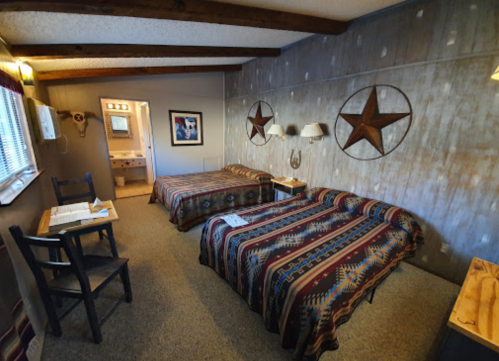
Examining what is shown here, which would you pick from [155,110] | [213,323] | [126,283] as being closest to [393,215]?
[213,323]

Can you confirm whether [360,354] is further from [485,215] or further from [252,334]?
[485,215]

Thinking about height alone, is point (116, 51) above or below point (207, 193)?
above

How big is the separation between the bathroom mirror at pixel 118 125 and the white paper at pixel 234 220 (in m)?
4.53

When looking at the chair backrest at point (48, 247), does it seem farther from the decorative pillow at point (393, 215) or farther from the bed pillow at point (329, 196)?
the decorative pillow at point (393, 215)

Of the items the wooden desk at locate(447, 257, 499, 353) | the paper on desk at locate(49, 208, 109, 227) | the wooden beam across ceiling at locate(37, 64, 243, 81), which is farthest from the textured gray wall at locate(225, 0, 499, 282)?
the paper on desk at locate(49, 208, 109, 227)

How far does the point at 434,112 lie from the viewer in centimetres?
205

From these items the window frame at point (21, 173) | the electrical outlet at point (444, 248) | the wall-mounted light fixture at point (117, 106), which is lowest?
the electrical outlet at point (444, 248)

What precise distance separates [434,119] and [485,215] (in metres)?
1.02

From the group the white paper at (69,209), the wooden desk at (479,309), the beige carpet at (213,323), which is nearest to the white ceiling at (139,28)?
the white paper at (69,209)

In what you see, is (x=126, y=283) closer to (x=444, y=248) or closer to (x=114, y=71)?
(x=444, y=248)

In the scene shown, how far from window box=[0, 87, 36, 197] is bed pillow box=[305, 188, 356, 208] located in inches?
121

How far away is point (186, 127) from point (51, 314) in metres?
4.09

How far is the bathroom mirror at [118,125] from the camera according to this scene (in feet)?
16.2

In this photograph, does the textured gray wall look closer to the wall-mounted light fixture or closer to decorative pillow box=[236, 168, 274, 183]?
decorative pillow box=[236, 168, 274, 183]
